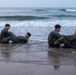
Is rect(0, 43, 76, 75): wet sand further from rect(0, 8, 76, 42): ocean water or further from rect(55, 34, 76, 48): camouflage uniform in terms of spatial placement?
rect(0, 8, 76, 42): ocean water

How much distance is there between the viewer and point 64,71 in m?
8.02

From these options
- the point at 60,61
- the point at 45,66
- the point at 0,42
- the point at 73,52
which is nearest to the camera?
the point at 45,66

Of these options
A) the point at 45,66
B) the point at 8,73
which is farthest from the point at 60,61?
the point at 8,73

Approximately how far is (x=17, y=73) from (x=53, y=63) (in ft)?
6.01

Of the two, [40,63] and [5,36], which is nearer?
[40,63]

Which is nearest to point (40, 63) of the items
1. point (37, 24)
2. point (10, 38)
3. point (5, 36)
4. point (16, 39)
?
point (10, 38)

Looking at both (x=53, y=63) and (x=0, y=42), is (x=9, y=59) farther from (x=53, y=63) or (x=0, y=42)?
(x=0, y=42)

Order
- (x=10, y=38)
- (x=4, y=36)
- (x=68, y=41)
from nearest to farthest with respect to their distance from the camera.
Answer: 1. (x=68, y=41)
2. (x=10, y=38)
3. (x=4, y=36)

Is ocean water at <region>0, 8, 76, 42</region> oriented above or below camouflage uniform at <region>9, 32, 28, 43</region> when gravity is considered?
below

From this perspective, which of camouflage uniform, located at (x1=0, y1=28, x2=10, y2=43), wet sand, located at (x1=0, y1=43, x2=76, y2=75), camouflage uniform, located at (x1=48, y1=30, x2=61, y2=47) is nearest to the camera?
wet sand, located at (x1=0, y1=43, x2=76, y2=75)

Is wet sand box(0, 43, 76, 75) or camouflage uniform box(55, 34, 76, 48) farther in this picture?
camouflage uniform box(55, 34, 76, 48)

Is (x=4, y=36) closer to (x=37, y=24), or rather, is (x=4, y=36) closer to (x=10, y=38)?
(x=10, y=38)

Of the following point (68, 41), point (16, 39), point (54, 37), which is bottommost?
point (16, 39)

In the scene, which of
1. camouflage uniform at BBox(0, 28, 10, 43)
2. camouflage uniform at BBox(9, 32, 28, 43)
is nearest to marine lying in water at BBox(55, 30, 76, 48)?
camouflage uniform at BBox(9, 32, 28, 43)
